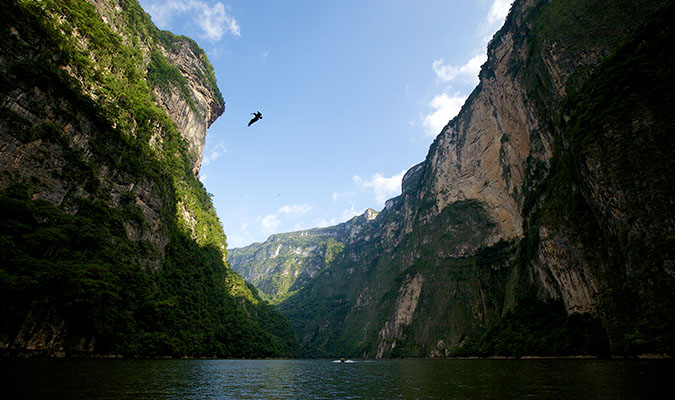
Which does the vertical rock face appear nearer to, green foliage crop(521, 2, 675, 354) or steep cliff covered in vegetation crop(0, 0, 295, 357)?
steep cliff covered in vegetation crop(0, 0, 295, 357)

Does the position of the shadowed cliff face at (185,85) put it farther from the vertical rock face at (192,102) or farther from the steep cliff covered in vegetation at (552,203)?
the steep cliff covered in vegetation at (552,203)

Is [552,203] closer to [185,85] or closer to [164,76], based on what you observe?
[164,76]

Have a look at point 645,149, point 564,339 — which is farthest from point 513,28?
point 564,339

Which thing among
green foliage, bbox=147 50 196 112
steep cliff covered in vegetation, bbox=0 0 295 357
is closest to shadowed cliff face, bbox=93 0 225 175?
green foliage, bbox=147 50 196 112

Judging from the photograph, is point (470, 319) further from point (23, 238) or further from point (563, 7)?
point (23, 238)

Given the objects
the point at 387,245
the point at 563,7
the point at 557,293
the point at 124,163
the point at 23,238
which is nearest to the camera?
the point at 23,238

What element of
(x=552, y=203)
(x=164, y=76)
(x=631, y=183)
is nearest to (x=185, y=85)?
(x=164, y=76)
